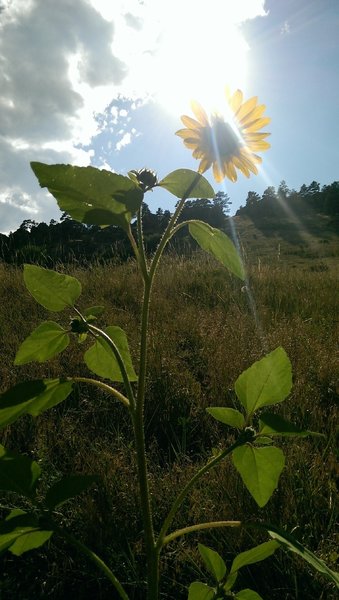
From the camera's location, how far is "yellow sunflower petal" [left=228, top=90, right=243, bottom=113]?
786 millimetres

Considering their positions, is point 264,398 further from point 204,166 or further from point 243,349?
point 243,349

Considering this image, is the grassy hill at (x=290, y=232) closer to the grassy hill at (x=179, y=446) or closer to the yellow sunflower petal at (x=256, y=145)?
the grassy hill at (x=179, y=446)

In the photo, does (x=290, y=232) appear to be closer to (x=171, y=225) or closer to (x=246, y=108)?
(x=246, y=108)

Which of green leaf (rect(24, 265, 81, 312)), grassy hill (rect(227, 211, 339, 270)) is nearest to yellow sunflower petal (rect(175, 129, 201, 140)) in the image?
green leaf (rect(24, 265, 81, 312))

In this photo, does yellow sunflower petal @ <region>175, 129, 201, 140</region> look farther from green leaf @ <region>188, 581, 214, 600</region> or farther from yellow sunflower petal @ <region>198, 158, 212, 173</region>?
green leaf @ <region>188, 581, 214, 600</region>

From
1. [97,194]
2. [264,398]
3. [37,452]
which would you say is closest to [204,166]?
[97,194]

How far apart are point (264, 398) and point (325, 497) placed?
121 cm

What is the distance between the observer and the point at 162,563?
57.2 inches

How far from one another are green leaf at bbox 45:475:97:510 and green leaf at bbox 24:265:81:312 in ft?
0.79

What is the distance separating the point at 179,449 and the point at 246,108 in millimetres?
1556

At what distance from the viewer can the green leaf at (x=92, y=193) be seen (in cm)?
56

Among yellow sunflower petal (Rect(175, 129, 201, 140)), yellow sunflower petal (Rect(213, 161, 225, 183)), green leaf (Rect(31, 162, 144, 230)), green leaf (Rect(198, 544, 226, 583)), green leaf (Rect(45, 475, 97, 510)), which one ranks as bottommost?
green leaf (Rect(198, 544, 226, 583))

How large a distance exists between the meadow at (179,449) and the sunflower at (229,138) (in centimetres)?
87

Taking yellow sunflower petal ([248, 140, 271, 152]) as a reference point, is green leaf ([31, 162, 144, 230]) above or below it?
below
